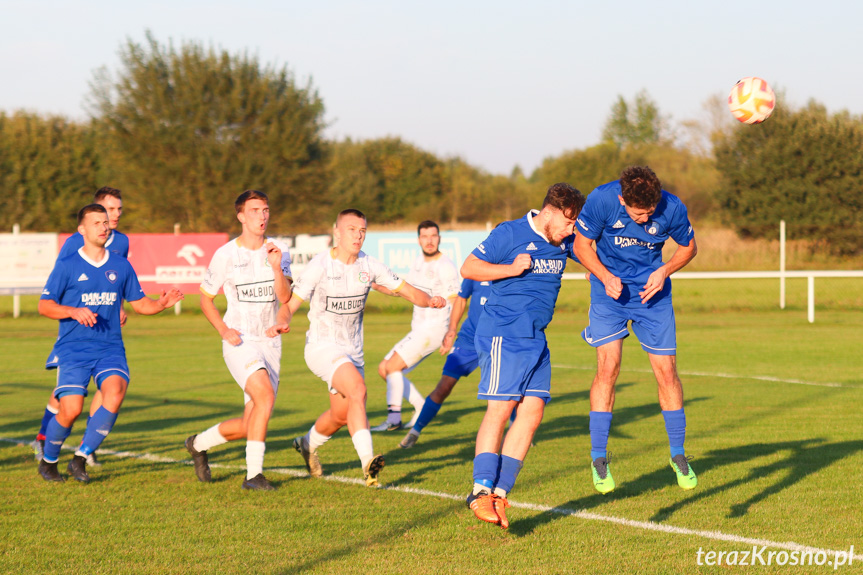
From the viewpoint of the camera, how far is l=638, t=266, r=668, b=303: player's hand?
6.16 meters

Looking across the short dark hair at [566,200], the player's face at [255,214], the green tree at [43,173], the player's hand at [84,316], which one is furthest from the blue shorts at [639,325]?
the green tree at [43,173]

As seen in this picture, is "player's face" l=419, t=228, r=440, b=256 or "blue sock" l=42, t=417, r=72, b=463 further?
"player's face" l=419, t=228, r=440, b=256

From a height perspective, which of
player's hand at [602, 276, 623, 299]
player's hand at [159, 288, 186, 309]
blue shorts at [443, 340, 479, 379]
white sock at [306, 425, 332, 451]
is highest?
player's hand at [602, 276, 623, 299]

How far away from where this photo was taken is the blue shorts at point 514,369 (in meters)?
5.71

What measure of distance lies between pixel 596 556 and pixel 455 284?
5.68m

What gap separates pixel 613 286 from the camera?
6113 mm

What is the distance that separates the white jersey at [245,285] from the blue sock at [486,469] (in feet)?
7.68

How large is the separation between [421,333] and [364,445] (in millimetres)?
3697

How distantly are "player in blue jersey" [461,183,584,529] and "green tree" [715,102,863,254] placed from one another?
3259 centimetres

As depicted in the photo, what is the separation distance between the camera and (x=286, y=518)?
6016 mm

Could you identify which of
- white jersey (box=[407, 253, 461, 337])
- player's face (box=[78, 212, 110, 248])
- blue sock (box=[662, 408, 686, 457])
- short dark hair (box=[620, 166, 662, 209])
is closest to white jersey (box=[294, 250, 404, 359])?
player's face (box=[78, 212, 110, 248])

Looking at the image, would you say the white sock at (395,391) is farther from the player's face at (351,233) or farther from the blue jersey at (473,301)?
the player's face at (351,233)

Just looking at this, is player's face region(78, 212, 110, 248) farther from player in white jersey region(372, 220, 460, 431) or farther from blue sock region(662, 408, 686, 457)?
blue sock region(662, 408, 686, 457)

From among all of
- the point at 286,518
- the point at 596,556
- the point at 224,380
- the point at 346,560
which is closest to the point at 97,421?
the point at 286,518
